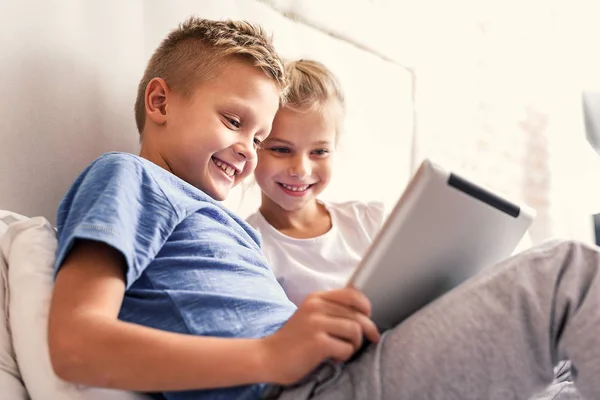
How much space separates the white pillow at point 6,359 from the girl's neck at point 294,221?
0.61 m

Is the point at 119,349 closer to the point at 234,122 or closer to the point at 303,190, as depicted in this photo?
the point at 234,122

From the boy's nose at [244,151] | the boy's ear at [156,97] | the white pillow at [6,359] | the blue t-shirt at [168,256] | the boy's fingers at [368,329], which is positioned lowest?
the white pillow at [6,359]

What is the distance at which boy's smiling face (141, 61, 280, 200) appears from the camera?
0.91 metres

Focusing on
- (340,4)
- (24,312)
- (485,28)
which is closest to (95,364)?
(24,312)

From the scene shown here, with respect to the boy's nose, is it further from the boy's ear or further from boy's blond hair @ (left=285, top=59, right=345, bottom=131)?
boy's blond hair @ (left=285, top=59, right=345, bottom=131)

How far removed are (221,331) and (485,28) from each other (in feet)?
5.38

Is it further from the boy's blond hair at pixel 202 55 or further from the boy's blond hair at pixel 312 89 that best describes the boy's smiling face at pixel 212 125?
the boy's blond hair at pixel 312 89

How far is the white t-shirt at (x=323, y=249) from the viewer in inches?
46.2

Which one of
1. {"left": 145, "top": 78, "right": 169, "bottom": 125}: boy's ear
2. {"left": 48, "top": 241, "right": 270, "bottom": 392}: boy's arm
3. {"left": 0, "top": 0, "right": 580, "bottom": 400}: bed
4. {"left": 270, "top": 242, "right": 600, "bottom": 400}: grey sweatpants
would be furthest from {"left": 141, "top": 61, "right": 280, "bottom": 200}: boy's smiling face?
{"left": 270, "top": 242, "right": 600, "bottom": 400}: grey sweatpants

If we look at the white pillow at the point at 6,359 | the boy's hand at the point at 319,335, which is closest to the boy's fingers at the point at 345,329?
the boy's hand at the point at 319,335

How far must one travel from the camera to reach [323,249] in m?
1.24

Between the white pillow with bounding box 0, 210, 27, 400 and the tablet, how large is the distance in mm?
364

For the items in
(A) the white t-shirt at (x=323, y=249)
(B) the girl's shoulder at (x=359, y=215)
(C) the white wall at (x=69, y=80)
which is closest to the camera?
(C) the white wall at (x=69, y=80)

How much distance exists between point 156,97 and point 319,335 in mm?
532
